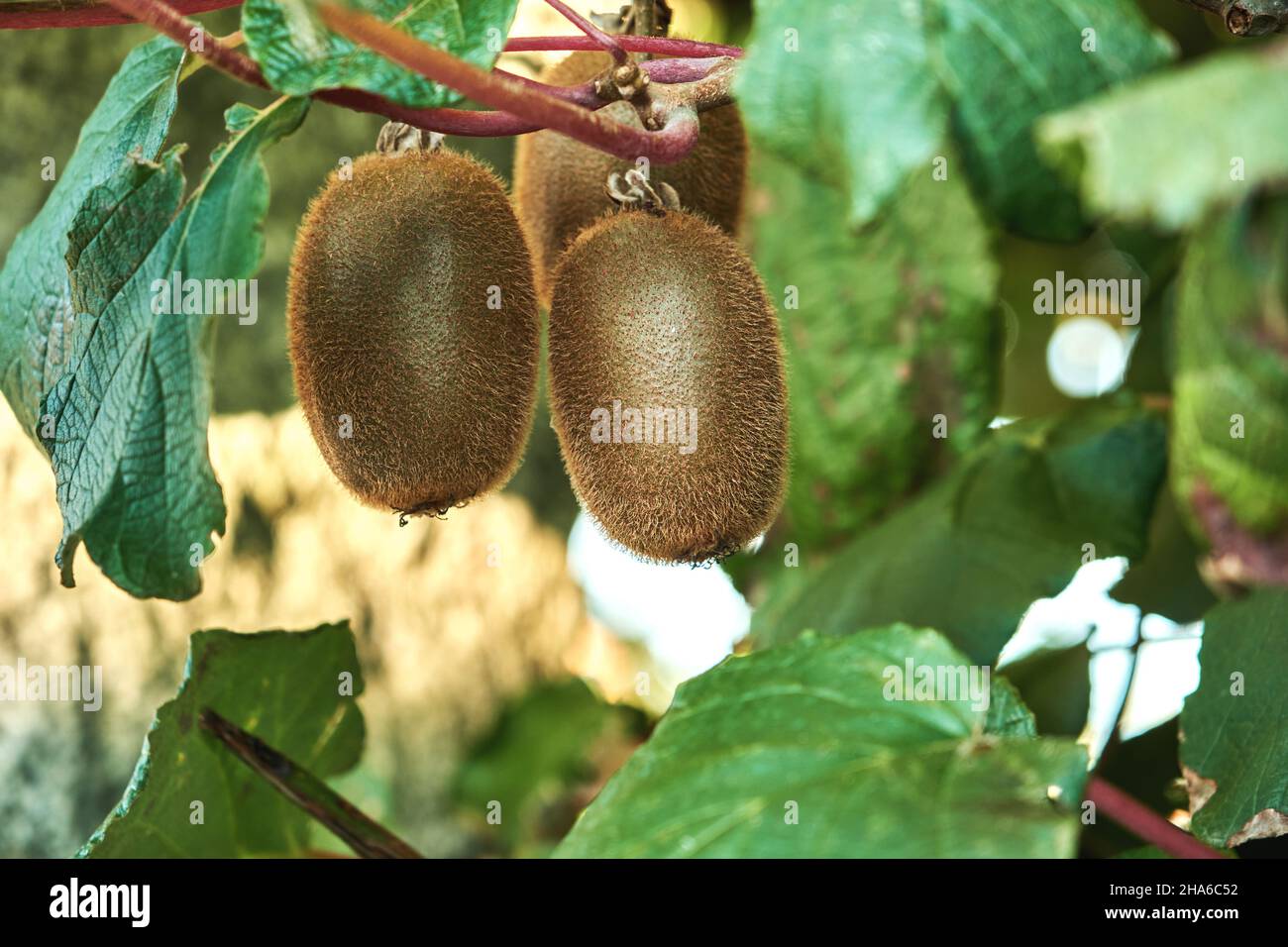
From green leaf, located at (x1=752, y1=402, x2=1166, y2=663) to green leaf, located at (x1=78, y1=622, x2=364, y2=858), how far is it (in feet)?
1.13

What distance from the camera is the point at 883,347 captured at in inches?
42.9

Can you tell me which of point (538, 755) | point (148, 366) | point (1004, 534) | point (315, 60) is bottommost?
point (538, 755)

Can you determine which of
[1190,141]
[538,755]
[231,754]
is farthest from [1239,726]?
[538,755]

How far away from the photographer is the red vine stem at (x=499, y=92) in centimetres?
47

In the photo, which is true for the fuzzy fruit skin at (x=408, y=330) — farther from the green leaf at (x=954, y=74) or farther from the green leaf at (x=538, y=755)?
the green leaf at (x=538, y=755)

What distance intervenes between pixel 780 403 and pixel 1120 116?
366mm

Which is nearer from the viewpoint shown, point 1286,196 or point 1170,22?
point 1286,196

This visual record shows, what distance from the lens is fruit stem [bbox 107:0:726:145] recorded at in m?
0.53

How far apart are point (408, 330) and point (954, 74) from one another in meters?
0.33

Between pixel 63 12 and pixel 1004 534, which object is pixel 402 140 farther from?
pixel 1004 534

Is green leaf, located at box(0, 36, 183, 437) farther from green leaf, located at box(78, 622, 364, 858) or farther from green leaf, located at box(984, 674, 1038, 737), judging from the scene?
green leaf, located at box(984, 674, 1038, 737)
